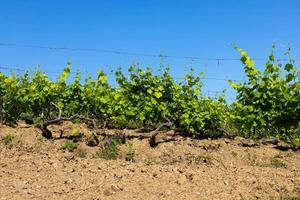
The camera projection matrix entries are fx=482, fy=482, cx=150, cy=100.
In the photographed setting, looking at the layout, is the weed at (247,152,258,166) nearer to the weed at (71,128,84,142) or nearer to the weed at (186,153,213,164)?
the weed at (186,153,213,164)

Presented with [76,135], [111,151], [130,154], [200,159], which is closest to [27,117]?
[76,135]

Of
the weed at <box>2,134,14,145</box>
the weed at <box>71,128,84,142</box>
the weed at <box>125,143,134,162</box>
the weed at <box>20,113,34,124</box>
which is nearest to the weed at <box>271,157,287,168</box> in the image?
the weed at <box>125,143,134,162</box>

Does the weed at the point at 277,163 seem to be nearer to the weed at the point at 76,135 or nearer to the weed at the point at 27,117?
the weed at the point at 76,135

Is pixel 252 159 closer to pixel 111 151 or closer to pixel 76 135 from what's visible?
pixel 111 151

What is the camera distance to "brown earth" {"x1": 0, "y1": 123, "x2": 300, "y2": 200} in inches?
211

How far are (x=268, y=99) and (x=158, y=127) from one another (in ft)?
6.51

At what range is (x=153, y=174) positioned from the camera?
5855 mm

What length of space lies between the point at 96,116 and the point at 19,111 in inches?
68.7

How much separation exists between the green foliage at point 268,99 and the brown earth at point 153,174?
2.11ft

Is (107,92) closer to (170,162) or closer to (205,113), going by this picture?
(205,113)

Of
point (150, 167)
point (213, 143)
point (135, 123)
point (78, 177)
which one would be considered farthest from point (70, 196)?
point (135, 123)

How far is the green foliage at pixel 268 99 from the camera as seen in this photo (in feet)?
27.1

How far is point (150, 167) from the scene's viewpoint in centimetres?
619

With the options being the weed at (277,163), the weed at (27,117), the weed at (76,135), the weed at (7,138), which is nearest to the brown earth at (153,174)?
the weed at (277,163)
